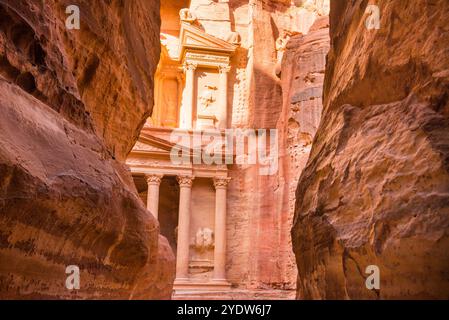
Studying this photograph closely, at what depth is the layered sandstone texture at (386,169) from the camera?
10.1ft

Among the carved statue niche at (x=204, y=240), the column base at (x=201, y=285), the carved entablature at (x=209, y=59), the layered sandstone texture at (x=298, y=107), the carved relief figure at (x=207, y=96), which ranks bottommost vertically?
the column base at (x=201, y=285)

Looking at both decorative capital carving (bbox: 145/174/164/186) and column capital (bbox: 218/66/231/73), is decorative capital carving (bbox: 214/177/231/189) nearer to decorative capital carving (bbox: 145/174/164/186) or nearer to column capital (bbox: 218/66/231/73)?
decorative capital carving (bbox: 145/174/164/186)

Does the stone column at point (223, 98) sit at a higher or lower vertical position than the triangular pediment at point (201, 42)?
lower

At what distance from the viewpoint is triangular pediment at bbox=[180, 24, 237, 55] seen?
25125 mm

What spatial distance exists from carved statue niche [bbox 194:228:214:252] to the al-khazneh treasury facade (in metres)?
0.04

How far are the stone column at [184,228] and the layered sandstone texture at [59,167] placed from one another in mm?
16059

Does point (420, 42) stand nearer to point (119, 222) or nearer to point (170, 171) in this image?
point (119, 222)

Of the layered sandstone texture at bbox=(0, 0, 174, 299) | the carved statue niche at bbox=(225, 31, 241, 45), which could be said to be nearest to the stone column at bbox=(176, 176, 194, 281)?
the carved statue niche at bbox=(225, 31, 241, 45)

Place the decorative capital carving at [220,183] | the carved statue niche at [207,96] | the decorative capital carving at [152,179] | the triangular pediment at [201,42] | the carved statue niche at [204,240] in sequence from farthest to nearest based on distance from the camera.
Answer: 1. the carved statue niche at [207,96]
2. the triangular pediment at [201,42]
3. the decorative capital carving at [220,183]
4. the carved statue niche at [204,240]
5. the decorative capital carving at [152,179]

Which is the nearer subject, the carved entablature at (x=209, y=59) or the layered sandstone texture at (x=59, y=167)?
the layered sandstone texture at (x=59, y=167)

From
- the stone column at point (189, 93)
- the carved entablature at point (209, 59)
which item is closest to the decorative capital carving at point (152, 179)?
the stone column at point (189, 93)

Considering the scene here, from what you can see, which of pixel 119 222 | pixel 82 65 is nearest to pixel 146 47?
pixel 82 65

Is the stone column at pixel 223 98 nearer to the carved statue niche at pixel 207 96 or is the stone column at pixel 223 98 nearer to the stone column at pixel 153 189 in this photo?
the carved statue niche at pixel 207 96

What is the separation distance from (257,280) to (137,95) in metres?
15.8
